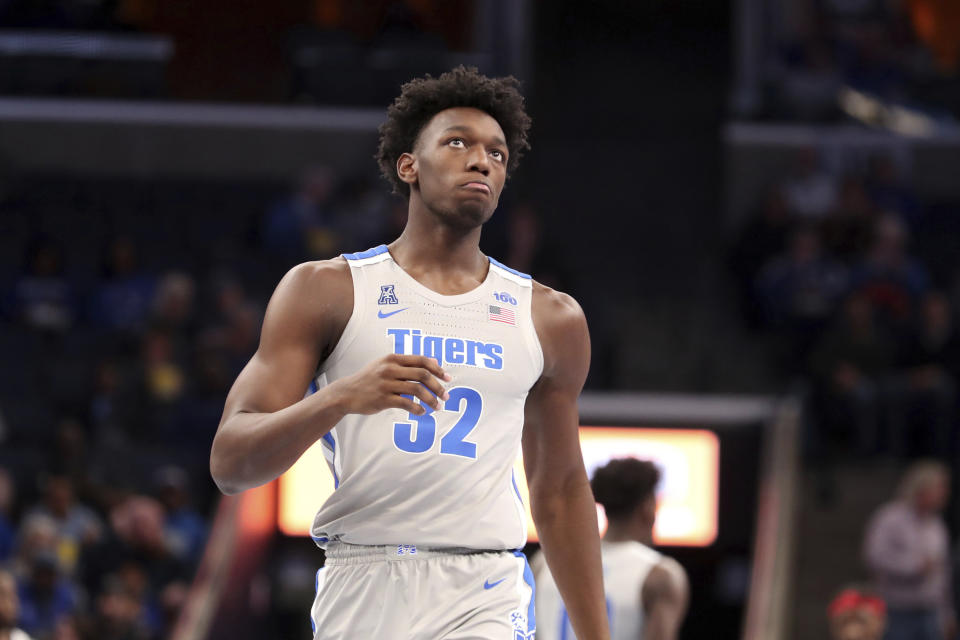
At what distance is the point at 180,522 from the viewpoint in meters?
10.4

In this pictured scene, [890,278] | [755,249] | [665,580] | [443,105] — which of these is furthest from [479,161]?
[755,249]

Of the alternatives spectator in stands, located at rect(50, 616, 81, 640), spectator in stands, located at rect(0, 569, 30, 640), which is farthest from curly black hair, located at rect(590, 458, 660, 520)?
spectator in stands, located at rect(50, 616, 81, 640)

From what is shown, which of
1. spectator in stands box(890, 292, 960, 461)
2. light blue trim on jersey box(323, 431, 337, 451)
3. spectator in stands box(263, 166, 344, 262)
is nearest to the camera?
light blue trim on jersey box(323, 431, 337, 451)

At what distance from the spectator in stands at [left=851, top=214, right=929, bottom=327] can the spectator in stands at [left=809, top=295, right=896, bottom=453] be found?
62cm

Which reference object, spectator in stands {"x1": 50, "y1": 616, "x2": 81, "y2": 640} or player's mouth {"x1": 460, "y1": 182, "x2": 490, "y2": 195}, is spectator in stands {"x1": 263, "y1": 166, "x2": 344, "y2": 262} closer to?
spectator in stands {"x1": 50, "y1": 616, "x2": 81, "y2": 640}

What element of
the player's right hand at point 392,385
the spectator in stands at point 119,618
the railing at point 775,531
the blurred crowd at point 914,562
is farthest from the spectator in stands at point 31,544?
the player's right hand at point 392,385

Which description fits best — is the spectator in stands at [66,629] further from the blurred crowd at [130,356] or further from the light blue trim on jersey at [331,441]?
the light blue trim on jersey at [331,441]

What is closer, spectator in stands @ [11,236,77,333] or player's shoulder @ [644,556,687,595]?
player's shoulder @ [644,556,687,595]

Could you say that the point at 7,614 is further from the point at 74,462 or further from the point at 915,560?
the point at 915,560

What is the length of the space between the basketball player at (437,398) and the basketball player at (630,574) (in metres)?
1.42

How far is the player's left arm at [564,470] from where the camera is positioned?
11.9 ft

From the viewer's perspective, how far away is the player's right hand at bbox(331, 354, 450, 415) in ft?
9.50

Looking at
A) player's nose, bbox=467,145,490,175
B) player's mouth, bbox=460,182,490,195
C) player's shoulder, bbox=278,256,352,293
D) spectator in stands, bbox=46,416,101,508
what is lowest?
spectator in stands, bbox=46,416,101,508

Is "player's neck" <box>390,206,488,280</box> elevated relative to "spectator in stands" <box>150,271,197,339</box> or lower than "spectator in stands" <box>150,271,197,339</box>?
elevated
